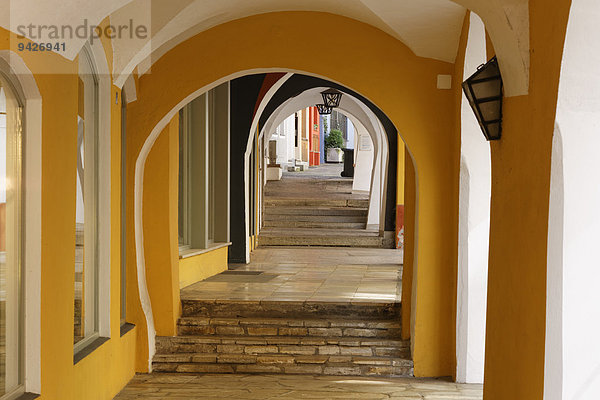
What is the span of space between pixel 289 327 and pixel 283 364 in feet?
1.54

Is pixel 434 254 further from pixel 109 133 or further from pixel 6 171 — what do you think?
pixel 6 171

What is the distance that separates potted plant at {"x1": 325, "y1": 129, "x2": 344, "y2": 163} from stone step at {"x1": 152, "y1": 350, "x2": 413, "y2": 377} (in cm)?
2956

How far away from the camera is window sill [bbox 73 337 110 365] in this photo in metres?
4.79

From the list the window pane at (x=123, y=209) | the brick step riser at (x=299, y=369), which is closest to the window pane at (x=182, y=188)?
the window pane at (x=123, y=209)

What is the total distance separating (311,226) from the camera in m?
14.6

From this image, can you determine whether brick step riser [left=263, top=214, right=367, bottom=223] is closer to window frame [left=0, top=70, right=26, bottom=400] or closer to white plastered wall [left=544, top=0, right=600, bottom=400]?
window frame [left=0, top=70, right=26, bottom=400]

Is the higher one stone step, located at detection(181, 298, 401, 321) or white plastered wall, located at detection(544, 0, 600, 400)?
white plastered wall, located at detection(544, 0, 600, 400)

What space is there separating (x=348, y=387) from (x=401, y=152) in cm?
722

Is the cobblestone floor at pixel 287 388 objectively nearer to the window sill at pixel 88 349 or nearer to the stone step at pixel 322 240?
the window sill at pixel 88 349

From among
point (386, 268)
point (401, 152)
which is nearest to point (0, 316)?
point (386, 268)

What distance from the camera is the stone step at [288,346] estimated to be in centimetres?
638

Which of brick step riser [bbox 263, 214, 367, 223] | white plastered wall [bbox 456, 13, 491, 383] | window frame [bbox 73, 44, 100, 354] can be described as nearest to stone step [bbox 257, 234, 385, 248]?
brick step riser [bbox 263, 214, 367, 223]

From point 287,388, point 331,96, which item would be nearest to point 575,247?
point 287,388

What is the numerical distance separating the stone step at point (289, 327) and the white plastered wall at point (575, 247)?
12.8 feet
